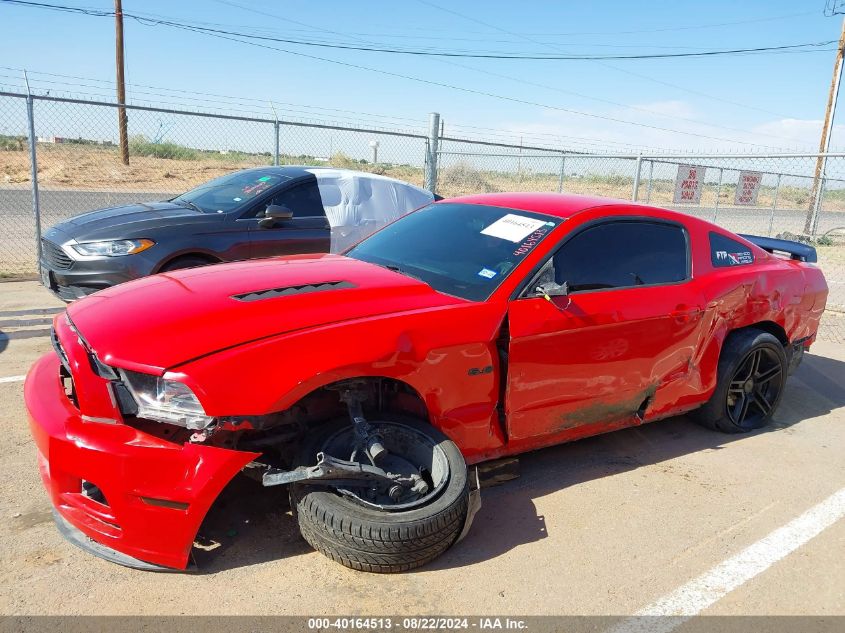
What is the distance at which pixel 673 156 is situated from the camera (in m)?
10.9

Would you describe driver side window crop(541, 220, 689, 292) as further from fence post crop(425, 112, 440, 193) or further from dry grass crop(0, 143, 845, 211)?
dry grass crop(0, 143, 845, 211)

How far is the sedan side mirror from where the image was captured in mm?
6102

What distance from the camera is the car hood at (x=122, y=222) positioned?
19.0 feet

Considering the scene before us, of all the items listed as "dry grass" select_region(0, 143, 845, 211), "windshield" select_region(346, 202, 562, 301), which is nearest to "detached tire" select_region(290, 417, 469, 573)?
"windshield" select_region(346, 202, 562, 301)

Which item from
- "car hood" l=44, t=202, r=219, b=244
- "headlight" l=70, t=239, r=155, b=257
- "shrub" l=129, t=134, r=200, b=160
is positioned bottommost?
"headlight" l=70, t=239, r=155, b=257

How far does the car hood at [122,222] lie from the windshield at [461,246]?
99.6 inches

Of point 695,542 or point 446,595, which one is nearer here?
point 446,595

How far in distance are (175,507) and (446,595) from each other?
43.7 inches

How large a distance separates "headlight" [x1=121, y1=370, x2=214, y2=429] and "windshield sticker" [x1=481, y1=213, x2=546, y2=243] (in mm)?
1902

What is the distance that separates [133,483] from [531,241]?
7.28ft

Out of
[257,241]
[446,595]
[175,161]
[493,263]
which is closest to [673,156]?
[257,241]

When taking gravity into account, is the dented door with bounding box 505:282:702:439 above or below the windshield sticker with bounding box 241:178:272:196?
below

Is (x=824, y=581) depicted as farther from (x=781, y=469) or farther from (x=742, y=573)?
(x=781, y=469)

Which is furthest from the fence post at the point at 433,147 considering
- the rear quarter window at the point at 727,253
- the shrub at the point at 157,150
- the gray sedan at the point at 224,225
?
the shrub at the point at 157,150
